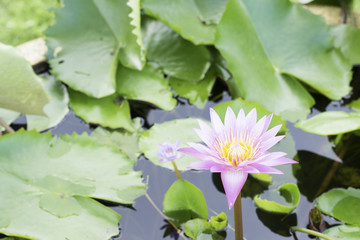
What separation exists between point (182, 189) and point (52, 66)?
1.87 ft

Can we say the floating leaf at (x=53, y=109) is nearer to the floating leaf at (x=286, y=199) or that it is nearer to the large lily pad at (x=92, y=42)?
the large lily pad at (x=92, y=42)

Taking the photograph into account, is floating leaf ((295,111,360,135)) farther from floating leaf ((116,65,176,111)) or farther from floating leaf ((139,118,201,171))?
floating leaf ((116,65,176,111))

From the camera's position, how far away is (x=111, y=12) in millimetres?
1149

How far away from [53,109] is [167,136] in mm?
357

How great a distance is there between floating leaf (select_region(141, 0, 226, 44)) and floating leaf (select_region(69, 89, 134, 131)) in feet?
0.86

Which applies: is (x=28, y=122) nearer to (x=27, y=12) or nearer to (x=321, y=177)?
(x=321, y=177)

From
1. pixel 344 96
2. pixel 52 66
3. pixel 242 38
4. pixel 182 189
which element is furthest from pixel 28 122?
pixel 344 96

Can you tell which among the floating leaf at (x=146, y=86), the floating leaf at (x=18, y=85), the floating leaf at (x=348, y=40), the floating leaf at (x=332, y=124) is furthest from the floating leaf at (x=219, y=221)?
the floating leaf at (x=348, y=40)

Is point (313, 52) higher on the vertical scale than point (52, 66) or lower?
higher

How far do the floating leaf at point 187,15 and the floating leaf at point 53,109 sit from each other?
347 mm

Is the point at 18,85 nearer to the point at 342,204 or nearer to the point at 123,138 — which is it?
the point at 123,138

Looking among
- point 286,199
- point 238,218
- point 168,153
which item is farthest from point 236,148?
point 286,199

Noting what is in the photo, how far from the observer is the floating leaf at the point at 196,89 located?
1.17 metres

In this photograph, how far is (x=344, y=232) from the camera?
0.80 m
